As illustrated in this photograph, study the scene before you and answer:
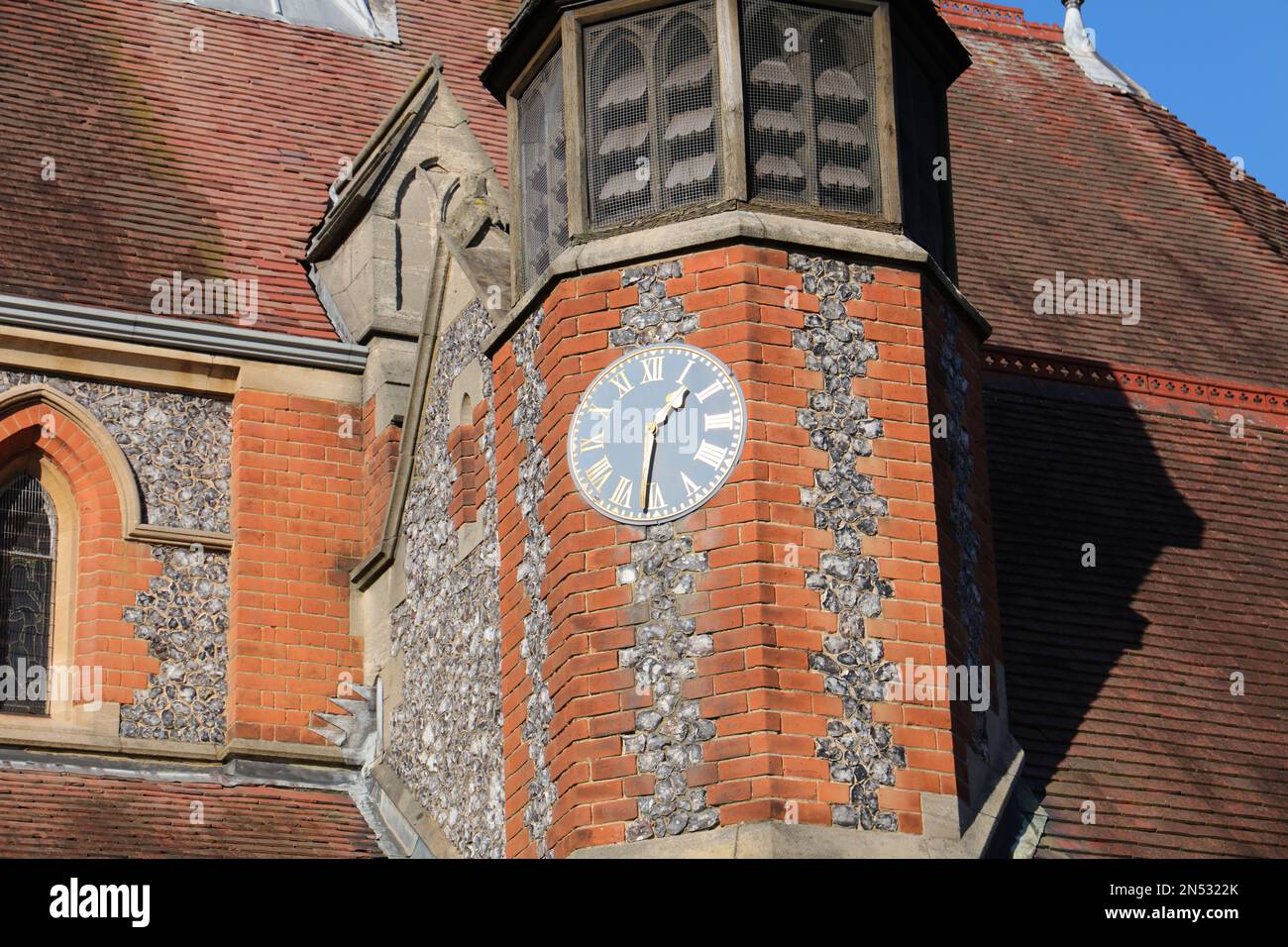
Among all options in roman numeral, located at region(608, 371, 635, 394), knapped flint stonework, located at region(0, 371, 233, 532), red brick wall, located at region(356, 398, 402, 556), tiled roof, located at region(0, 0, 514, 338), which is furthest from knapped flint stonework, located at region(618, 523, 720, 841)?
tiled roof, located at region(0, 0, 514, 338)

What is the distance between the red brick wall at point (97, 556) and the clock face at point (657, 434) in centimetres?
403

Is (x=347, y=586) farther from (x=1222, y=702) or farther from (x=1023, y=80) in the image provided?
(x=1023, y=80)

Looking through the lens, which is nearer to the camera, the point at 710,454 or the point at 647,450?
the point at 710,454

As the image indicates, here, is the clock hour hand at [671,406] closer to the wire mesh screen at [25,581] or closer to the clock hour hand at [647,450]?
the clock hour hand at [647,450]

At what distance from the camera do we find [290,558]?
18125 millimetres

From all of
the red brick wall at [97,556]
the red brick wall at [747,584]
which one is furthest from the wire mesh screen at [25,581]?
the red brick wall at [747,584]

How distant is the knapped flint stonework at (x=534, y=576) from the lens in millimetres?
14555

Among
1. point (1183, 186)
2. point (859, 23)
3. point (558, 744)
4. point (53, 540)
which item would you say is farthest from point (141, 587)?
point (1183, 186)

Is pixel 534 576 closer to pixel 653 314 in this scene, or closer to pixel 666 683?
pixel 666 683

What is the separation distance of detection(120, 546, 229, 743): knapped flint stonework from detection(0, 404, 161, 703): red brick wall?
8cm

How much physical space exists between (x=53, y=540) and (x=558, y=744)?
5010 mm

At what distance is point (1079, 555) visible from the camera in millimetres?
17953

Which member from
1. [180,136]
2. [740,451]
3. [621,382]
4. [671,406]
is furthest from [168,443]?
[740,451]

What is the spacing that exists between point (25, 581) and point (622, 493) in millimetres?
5003
